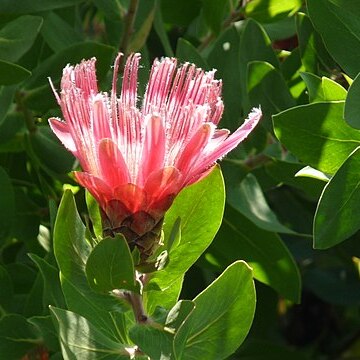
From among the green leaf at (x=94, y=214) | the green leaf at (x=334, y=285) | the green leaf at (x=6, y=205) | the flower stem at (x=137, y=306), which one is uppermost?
the green leaf at (x=94, y=214)

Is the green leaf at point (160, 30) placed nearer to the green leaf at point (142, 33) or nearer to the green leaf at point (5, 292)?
the green leaf at point (142, 33)

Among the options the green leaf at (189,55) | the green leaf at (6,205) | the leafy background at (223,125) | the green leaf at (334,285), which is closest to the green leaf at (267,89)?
the leafy background at (223,125)

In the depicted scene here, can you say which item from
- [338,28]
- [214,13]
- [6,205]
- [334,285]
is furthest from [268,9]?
[334,285]

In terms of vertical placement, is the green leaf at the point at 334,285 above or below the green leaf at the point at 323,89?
below

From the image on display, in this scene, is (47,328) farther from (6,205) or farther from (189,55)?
(189,55)

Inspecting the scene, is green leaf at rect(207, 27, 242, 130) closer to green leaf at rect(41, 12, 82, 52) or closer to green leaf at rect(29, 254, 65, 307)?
green leaf at rect(41, 12, 82, 52)

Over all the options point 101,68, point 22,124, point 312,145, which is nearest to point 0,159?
point 22,124

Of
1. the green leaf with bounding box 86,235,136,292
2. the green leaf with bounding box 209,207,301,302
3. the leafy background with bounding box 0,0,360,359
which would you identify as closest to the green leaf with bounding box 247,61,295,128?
the leafy background with bounding box 0,0,360,359
